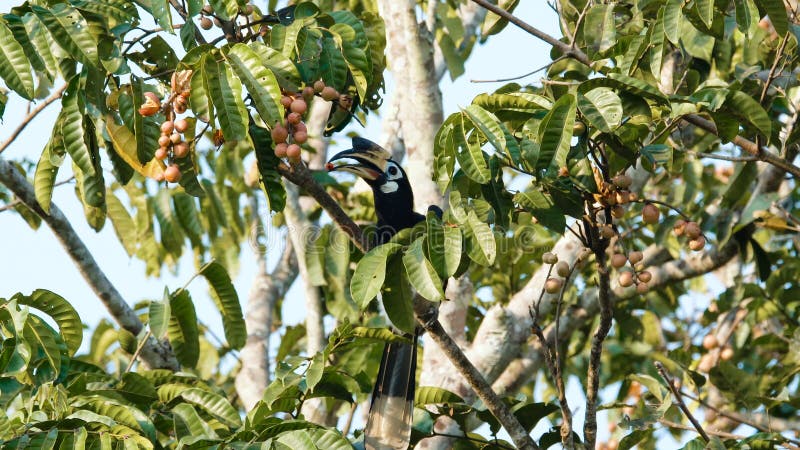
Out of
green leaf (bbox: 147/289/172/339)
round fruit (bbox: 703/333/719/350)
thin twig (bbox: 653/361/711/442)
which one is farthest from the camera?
round fruit (bbox: 703/333/719/350)

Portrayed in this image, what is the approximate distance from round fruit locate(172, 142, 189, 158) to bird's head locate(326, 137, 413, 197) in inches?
62.6

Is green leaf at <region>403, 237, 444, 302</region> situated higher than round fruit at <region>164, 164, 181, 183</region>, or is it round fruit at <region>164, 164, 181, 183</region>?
round fruit at <region>164, 164, 181, 183</region>

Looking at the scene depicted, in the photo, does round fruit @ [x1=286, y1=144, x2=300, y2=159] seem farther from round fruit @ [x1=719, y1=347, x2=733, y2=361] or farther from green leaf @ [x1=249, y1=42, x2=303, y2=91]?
round fruit @ [x1=719, y1=347, x2=733, y2=361]

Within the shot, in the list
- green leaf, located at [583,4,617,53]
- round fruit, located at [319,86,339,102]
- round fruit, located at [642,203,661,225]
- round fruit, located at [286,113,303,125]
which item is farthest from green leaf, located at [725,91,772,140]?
round fruit, located at [286,113,303,125]

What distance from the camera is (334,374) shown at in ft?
10.9

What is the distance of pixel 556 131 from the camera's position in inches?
108

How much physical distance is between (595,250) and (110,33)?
1.51m

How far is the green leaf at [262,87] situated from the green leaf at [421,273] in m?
0.48

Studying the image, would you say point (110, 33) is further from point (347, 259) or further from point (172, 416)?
point (347, 259)

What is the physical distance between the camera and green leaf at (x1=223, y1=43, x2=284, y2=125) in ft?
8.51

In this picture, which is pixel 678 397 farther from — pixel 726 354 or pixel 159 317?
pixel 726 354

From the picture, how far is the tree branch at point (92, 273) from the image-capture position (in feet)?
13.6

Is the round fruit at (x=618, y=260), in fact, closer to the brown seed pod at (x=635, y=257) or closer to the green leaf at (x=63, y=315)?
the brown seed pod at (x=635, y=257)

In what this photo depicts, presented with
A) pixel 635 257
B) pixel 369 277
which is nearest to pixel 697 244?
pixel 635 257
